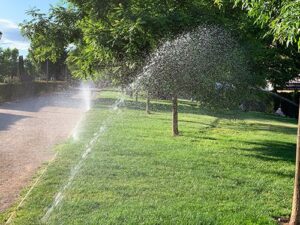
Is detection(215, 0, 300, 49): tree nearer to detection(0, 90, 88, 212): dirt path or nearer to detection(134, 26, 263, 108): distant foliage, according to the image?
detection(0, 90, 88, 212): dirt path

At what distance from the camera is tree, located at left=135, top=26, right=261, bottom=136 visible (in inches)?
435

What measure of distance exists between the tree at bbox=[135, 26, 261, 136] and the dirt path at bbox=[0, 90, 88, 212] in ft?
11.0

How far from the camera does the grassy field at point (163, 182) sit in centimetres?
572

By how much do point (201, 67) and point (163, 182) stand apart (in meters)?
4.50

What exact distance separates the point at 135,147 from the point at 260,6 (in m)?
5.95

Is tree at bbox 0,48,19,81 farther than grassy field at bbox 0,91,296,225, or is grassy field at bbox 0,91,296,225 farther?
tree at bbox 0,48,19,81

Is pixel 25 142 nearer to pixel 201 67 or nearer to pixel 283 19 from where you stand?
pixel 201 67

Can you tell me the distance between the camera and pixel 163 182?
7.24 metres

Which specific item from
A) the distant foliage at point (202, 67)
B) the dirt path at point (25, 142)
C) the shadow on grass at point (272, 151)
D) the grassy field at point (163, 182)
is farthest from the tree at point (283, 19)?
the distant foliage at point (202, 67)

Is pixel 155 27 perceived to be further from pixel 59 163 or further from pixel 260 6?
pixel 260 6

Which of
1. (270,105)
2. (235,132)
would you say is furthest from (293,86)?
(235,132)

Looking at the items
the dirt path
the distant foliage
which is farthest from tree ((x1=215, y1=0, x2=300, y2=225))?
the distant foliage

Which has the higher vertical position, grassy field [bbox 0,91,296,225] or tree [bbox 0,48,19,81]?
tree [bbox 0,48,19,81]

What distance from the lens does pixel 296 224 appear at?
5.45m
